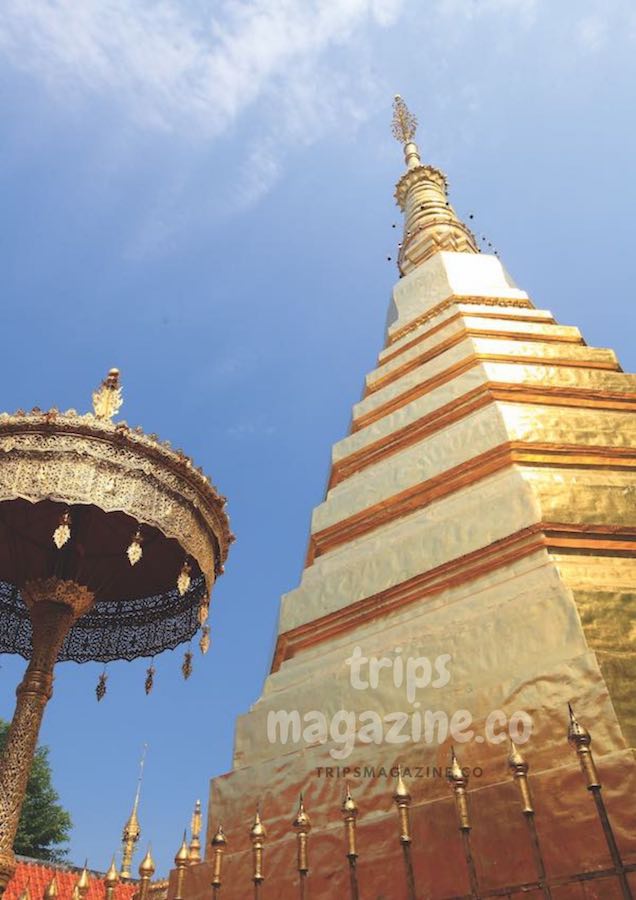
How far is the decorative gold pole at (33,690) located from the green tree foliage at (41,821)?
1132 centimetres

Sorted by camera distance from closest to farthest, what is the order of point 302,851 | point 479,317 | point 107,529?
point 302,851 → point 479,317 → point 107,529

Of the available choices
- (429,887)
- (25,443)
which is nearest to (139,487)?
(25,443)

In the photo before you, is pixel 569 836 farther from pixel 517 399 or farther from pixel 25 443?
pixel 25 443

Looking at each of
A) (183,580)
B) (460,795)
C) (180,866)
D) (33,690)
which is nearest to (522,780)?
(460,795)

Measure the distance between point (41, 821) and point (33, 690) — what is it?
12839mm

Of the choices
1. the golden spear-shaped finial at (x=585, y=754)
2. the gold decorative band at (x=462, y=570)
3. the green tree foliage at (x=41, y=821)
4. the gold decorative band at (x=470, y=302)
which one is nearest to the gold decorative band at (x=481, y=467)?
the gold decorative band at (x=462, y=570)

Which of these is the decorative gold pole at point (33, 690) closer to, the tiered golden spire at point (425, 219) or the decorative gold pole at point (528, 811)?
the decorative gold pole at point (528, 811)

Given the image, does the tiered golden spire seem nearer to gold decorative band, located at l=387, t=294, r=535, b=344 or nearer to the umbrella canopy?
gold decorative band, located at l=387, t=294, r=535, b=344

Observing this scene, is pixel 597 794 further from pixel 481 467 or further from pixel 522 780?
pixel 481 467

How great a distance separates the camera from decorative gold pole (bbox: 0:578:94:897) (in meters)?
6.77

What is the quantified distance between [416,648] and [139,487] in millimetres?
4207

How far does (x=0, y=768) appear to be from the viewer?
7078mm

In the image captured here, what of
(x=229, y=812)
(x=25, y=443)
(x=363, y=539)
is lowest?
(x=229, y=812)

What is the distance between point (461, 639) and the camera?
4449mm
